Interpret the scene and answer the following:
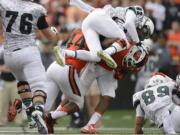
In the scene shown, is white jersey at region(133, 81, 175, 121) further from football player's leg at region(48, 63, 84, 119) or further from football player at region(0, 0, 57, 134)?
football player at region(0, 0, 57, 134)

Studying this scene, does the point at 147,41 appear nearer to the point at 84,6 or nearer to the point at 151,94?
the point at 84,6

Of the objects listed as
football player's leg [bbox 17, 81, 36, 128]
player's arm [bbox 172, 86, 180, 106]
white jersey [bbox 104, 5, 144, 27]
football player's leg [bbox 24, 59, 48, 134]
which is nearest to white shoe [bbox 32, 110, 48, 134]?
football player's leg [bbox 24, 59, 48, 134]

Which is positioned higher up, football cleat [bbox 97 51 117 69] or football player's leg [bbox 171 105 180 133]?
football cleat [bbox 97 51 117 69]

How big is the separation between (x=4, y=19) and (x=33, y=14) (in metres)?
0.36

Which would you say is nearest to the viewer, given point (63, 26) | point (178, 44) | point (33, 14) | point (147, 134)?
point (33, 14)

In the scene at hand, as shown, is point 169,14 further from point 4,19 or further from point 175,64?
point 4,19

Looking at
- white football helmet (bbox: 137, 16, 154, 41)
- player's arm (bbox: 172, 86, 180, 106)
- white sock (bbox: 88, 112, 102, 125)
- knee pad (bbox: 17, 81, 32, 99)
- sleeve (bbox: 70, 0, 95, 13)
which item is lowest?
white sock (bbox: 88, 112, 102, 125)

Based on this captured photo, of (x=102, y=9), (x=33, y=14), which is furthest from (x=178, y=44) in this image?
(x=33, y=14)

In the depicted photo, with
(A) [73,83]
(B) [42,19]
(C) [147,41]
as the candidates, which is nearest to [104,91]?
(A) [73,83]

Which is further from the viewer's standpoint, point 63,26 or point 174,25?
point 174,25

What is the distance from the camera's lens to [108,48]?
1134 cm

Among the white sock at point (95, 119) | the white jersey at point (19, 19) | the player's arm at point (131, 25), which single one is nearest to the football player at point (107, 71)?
the white sock at point (95, 119)

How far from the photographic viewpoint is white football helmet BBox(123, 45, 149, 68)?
11.4 meters

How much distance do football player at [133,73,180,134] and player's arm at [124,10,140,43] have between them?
794 millimetres
